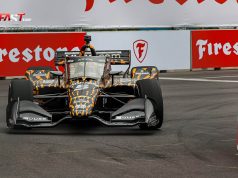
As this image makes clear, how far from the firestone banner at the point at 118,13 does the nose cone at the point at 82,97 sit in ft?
38.2

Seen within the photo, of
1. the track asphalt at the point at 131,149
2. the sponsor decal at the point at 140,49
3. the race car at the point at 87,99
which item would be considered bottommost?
the track asphalt at the point at 131,149

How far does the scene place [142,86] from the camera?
39.9ft

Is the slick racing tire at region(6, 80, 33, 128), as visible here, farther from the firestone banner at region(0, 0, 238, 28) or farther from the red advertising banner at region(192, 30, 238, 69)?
the red advertising banner at region(192, 30, 238, 69)

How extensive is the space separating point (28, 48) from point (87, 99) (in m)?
11.5

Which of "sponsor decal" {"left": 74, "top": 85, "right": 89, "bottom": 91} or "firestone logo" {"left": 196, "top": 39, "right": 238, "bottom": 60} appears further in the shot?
"firestone logo" {"left": 196, "top": 39, "right": 238, "bottom": 60}

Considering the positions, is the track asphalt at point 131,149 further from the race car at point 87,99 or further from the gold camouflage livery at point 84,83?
the gold camouflage livery at point 84,83

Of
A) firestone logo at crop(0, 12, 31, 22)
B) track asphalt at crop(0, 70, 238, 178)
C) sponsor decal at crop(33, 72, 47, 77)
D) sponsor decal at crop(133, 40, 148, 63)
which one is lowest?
track asphalt at crop(0, 70, 238, 178)

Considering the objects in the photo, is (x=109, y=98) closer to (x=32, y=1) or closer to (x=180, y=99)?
(x=180, y=99)

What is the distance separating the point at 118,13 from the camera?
25.4 meters

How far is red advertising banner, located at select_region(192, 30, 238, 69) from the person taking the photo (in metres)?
25.6

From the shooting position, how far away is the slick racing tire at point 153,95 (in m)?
11.8

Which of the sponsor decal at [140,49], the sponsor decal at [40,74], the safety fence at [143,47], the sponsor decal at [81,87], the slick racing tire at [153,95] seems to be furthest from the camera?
the sponsor decal at [140,49]

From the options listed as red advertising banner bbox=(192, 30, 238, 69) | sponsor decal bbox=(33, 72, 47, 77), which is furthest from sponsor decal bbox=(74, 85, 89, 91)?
red advertising banner bbox=(192, 30, 238, 69)

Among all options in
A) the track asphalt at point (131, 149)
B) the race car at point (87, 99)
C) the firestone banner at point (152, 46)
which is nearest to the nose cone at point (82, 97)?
the race car at point (87, 99)
